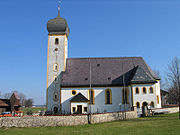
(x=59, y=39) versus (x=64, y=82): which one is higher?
(x=59, y=39)

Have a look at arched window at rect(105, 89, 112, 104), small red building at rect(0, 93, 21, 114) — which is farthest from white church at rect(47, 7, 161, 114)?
small red building at rect(0, 93, 21, 114)

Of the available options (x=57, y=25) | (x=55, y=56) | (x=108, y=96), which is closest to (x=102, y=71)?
(x=108, y=96)

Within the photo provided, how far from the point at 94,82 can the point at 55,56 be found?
1011 cm

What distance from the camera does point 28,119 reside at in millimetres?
22547

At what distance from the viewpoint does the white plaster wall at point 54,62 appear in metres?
37.5

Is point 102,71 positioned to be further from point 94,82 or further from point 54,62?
point 54,62

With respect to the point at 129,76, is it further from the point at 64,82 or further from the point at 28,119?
the point at 28,119

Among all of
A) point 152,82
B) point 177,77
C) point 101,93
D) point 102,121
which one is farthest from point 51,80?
point 177,77

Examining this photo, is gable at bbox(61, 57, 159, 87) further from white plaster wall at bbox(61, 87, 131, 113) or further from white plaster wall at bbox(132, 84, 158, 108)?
white plaster wall at bbox(132, 84, 158, 108)

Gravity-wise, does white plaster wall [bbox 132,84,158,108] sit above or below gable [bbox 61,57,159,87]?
below

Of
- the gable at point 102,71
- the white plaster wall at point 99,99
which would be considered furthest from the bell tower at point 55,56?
the gable at point 102,71

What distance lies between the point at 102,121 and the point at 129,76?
15338mm

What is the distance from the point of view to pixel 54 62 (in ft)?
129

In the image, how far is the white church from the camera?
33.1 metres
